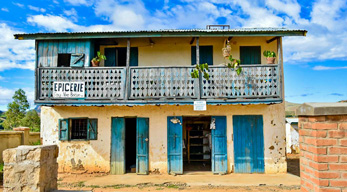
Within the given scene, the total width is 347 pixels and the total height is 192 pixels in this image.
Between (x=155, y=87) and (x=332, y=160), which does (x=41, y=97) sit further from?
(x=332, y=160)

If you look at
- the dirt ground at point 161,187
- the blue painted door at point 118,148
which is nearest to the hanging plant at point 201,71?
the blue painted door at point 118,148

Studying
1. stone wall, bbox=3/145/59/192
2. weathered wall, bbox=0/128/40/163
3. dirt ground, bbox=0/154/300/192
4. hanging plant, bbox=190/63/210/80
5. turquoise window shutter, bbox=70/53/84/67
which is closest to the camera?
stone wall, bbox=3/145/59/192

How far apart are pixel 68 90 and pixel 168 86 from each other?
3888mm

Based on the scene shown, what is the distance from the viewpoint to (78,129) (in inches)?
417

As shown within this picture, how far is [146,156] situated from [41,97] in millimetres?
4757

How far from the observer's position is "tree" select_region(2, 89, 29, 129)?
2356cm

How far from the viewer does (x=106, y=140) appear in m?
10.3

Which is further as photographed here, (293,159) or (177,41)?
(293,159)

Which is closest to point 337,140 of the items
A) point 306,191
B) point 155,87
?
point 306,191

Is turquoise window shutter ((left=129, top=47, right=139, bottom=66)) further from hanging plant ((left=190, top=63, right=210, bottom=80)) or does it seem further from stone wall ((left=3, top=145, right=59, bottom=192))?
stone wall ((left=3, top=145, right=59, bottom=192))

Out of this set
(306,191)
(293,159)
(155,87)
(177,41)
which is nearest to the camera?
(306,191)

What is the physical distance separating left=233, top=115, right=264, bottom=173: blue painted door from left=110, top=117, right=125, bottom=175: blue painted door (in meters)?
4.81

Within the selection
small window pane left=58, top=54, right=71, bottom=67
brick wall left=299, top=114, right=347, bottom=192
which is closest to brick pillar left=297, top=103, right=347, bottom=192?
brick wall left=299, top=114, right=347, bottom=192

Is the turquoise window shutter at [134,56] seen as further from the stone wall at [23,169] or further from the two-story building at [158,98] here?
the stone wall at [23,169]
